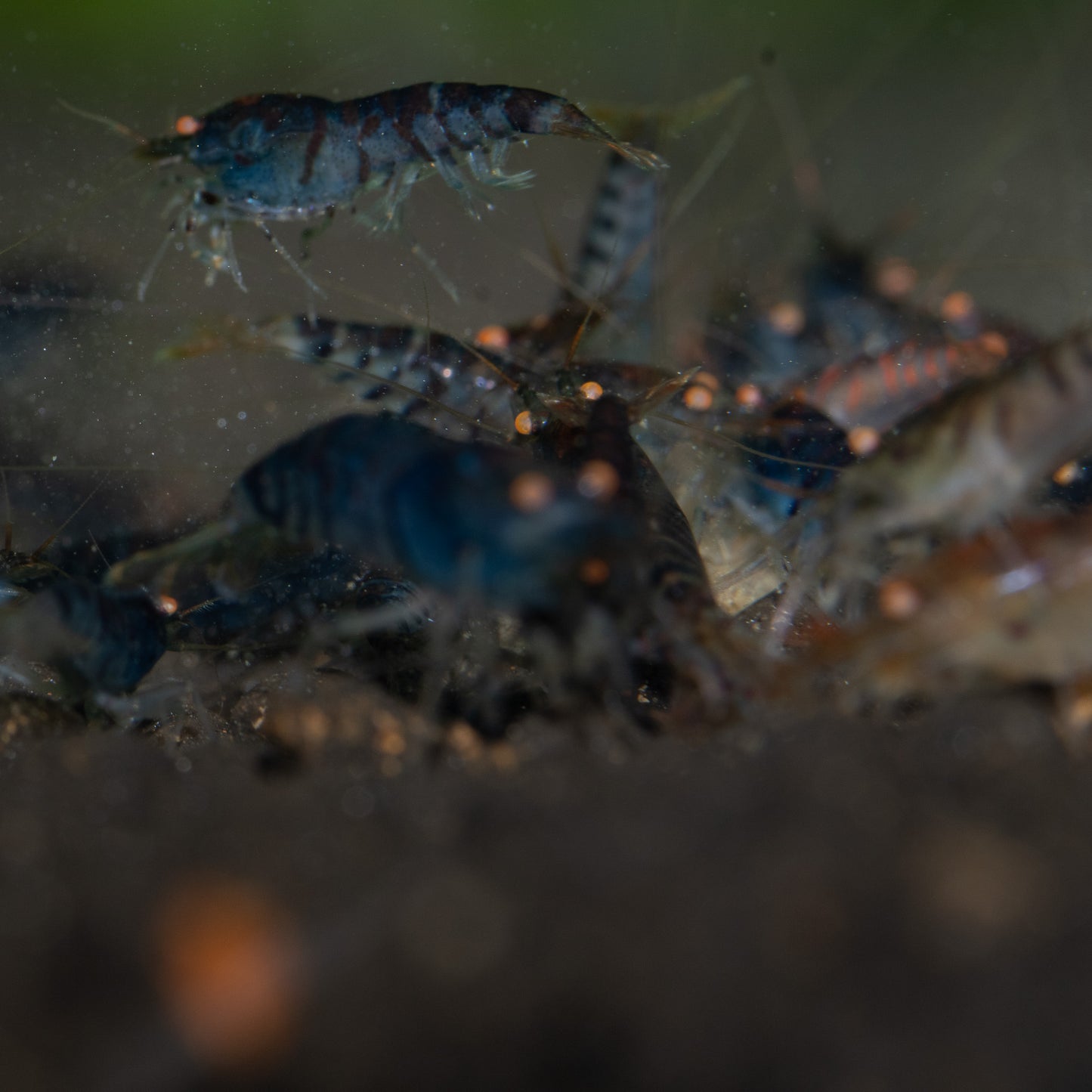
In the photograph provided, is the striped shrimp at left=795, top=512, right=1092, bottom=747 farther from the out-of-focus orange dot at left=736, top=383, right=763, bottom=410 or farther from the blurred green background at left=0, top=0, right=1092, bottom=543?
the blurred green background at left=0, top=0, right=1092, bottom=543

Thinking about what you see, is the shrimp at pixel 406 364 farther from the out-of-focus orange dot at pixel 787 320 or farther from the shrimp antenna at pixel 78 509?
the out-of-focus orange dot at pixel 787 320

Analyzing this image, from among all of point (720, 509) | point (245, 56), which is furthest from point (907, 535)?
point (245, 56)

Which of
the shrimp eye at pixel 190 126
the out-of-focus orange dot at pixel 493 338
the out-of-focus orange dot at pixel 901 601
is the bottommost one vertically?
the out-of-focus orange dot at pixel 493 338

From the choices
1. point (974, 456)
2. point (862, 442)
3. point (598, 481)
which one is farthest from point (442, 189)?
point (974, 456)

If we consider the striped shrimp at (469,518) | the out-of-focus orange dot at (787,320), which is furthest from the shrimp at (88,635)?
the out-of-focus orange dot at (787,320)

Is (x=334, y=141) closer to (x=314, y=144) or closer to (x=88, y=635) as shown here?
(x=314, y=144)

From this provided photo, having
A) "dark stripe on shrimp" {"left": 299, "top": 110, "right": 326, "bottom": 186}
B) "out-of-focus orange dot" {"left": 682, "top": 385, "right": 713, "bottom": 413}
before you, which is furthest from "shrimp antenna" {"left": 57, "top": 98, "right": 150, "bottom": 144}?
"out-of-focus orange dot" {"left": 682, "top": 385, "right": 713, "bottom": 413}
